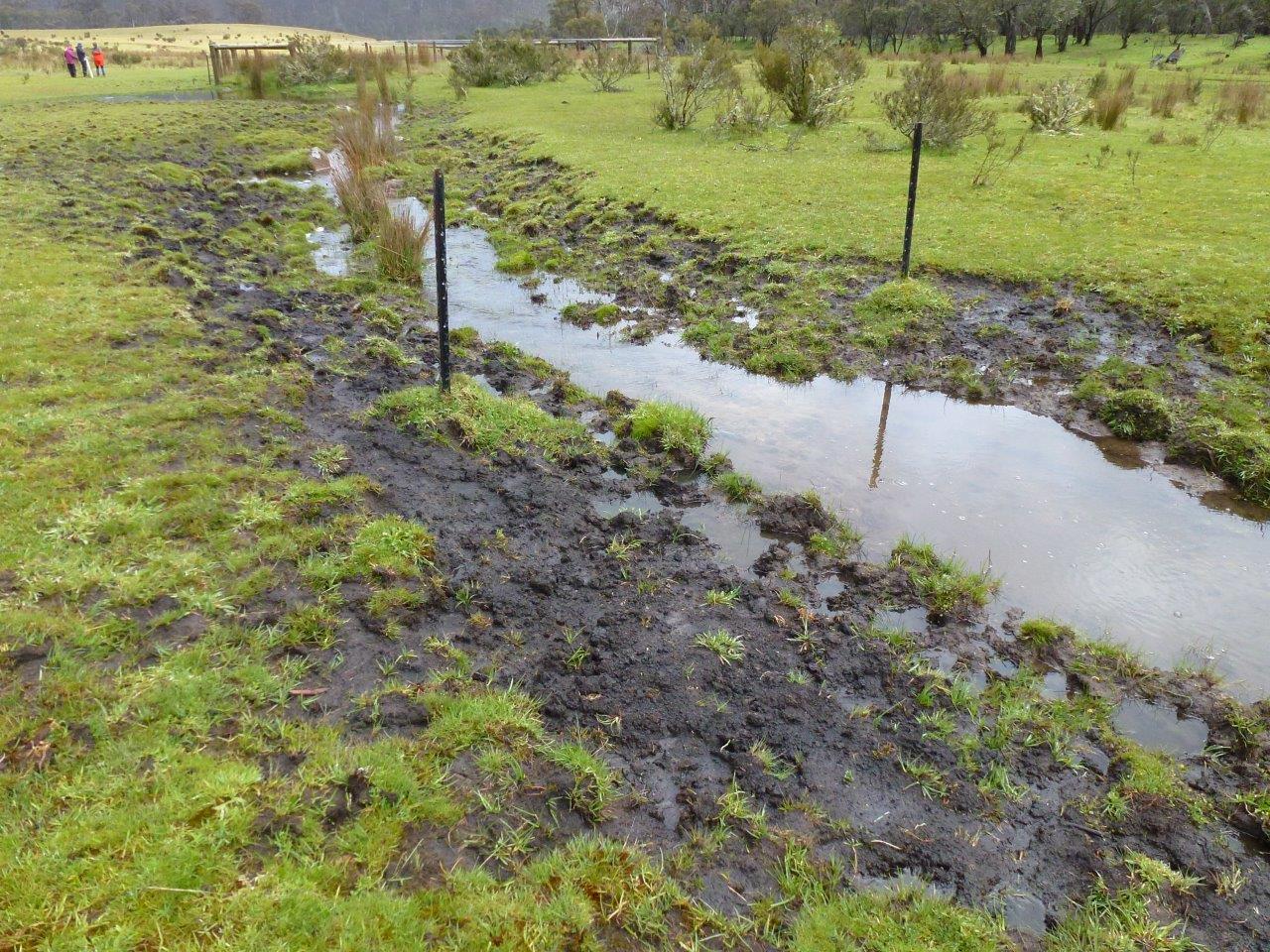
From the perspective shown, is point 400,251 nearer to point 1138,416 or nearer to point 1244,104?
point 1138,416

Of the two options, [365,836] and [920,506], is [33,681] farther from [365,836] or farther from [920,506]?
[920,506]

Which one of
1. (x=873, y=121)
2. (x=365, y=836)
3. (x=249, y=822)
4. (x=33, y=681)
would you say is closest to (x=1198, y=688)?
(x=365, y=836)

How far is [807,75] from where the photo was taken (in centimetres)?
2116

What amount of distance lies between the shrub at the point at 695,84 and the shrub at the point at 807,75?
1.16 metres

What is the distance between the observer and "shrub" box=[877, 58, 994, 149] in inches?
684

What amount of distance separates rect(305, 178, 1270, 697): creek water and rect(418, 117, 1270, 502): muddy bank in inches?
14.3

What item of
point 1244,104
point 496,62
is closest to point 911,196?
point 1244,104

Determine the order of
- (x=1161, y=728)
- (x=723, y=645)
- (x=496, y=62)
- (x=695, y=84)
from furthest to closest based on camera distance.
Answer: (x=496, y=62)
(x=695, y=84)
(x=723, y=645)
(x=1161, y=728)

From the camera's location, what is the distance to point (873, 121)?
71.7ft

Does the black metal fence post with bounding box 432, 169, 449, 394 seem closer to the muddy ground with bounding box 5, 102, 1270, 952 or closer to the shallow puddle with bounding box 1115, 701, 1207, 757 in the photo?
the muddy ground with bounding box 5, 102, 1270, 952

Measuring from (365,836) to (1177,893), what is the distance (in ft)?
11.9

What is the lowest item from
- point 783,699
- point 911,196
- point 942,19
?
point 783,699

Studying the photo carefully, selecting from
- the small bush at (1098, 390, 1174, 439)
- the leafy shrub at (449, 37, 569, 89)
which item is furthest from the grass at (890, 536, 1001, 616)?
the leafy shrub at (449, 37, 569, 89)

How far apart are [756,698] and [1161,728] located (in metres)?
2.32
